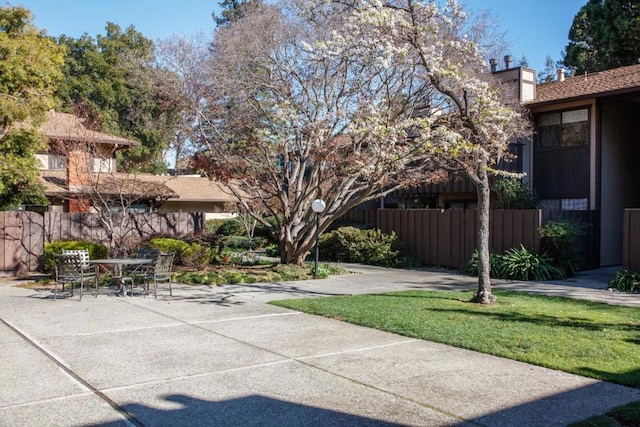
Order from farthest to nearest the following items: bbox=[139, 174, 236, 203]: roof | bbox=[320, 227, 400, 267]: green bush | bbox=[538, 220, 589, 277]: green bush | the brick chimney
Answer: bbox=[139, 174, 236, 203]: roof
bbox=[320, 227, 400, 267]: green bush
the brick chimney
bbox=[538, 220, 589, 277]: green bush

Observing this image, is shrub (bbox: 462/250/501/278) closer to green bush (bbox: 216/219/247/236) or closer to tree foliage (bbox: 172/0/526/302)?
tree foliage (bbox: 172/0/526/302)

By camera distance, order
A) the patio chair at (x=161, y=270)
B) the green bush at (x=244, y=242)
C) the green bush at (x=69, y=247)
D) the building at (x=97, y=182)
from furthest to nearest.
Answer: the green bush at (x=244, y=242) < the building at (x=97, y=182) < the green bush at (x=69, y=247) < the patio chair at (x=161, y=270)

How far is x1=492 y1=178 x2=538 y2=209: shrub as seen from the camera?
1902 cm

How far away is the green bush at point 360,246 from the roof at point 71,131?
8.70 meters

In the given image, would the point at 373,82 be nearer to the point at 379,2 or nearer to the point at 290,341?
the point at 379,2

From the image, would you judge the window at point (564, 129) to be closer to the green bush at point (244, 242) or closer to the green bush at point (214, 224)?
the green bush at point (244, 242)

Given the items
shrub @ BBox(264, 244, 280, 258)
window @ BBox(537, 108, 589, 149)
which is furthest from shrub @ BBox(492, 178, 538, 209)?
shrub @ BBox(264, 244, 280, 258)

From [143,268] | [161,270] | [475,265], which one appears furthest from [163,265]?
[475,265]

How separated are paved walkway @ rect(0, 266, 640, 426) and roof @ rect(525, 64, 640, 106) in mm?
13326

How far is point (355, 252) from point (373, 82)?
21.5ft

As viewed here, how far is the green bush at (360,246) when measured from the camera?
19891 mm

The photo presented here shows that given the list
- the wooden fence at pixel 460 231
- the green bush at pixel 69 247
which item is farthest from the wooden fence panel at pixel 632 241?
the green bush at pixel 69 247

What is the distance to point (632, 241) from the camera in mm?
14398

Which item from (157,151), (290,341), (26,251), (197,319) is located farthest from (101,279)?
(157,151)
